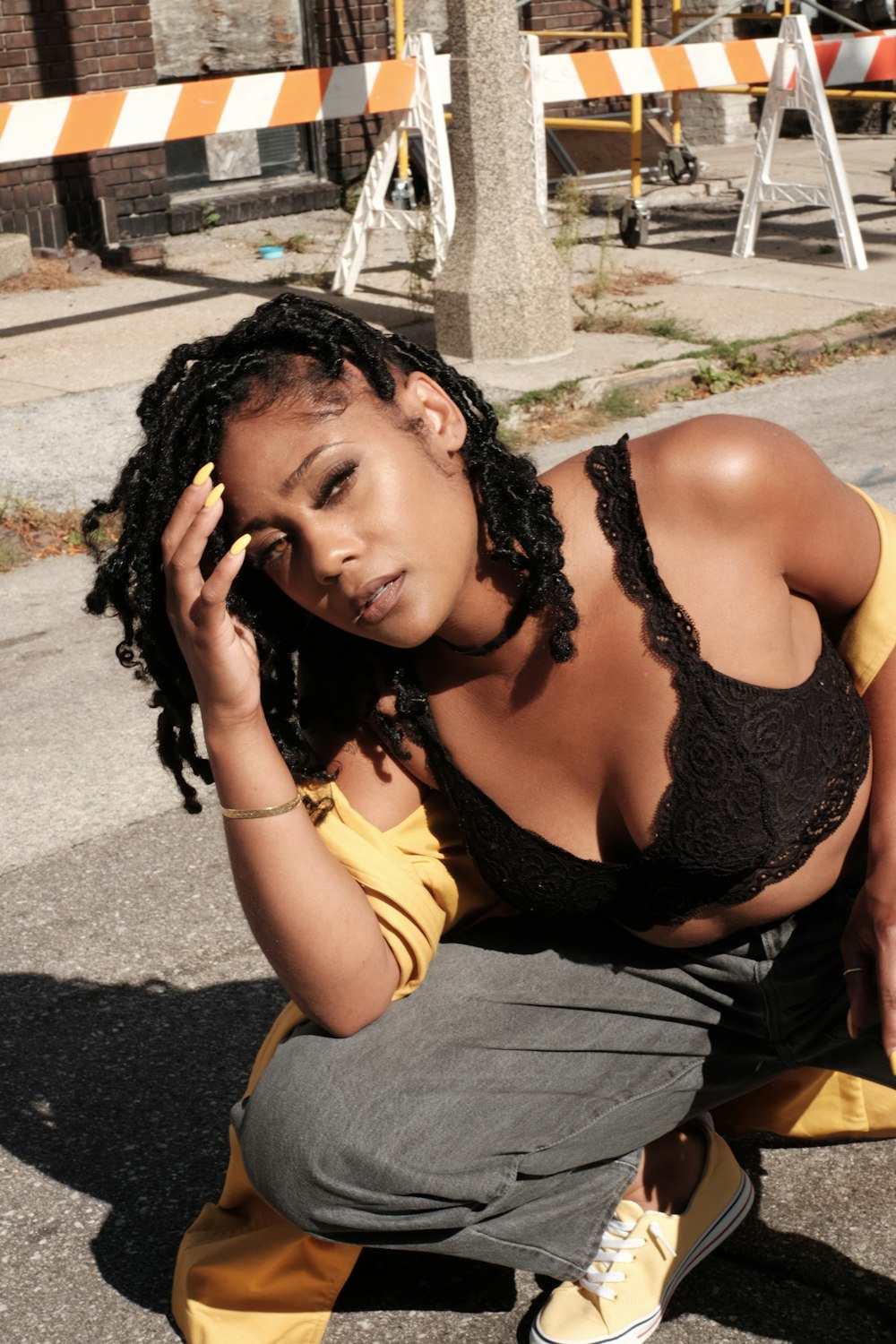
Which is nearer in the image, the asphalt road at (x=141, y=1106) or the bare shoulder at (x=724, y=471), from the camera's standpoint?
the bare shoulder at (x=724, y=471)

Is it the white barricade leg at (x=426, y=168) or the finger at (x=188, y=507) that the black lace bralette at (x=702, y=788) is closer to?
the finger at (x=188, y=507)

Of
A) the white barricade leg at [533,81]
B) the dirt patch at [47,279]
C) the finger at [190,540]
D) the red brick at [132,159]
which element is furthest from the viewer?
the red brick at [132,159]

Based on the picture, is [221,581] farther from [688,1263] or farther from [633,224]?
[633,224]

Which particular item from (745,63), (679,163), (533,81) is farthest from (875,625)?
(679,163)

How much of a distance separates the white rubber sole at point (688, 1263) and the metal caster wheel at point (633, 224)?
28.7 feet

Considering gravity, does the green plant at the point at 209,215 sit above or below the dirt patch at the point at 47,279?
above

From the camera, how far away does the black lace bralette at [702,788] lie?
1987 mm

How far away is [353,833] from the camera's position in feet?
7.14

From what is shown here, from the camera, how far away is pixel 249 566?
209 cm

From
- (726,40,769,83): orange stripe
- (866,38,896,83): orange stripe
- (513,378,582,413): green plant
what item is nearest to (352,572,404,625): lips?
(513,378,582,413): green plant

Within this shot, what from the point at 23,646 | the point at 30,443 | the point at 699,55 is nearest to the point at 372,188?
the point at 699,55

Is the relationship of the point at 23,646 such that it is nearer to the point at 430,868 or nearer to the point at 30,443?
the point at 30,443

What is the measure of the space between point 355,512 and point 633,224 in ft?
29.4

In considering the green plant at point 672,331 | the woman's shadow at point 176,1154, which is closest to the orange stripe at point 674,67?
the green plant at point 672,331
